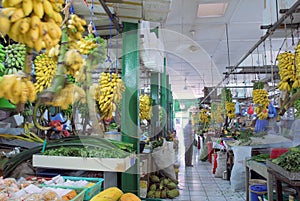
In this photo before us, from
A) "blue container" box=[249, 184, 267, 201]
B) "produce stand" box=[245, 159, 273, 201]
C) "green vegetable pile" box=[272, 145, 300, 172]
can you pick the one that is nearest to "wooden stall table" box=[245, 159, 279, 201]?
"produce stand" box=[245, 159, 273, 201]

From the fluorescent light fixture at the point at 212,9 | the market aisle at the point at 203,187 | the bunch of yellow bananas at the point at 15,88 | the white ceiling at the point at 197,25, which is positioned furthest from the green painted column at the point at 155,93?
the bunch of yellow bananas at the point at 15,88

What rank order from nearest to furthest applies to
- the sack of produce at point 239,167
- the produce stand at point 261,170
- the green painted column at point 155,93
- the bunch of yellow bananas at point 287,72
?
the bunch of yellow bananas at point 287,72 < the produce stand at point 261,170 < the sack of produce at point 239,167 < the green painted column at point 155,93

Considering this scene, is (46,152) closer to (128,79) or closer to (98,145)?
(98,145)

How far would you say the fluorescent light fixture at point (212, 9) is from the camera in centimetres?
430

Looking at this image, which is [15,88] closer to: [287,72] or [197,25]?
[287,72]

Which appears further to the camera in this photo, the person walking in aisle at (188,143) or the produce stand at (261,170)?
the person walking in aisle at (188,143)

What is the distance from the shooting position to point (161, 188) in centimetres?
457

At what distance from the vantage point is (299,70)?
1996 mm

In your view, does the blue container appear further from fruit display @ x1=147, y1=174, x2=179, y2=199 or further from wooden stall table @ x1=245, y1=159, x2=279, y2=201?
fruit display @ x1=147, y1=174, x2=179, y2=199

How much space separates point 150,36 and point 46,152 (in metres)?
2.31

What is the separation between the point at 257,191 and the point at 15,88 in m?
3.63

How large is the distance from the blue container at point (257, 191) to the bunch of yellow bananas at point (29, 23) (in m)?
3.62

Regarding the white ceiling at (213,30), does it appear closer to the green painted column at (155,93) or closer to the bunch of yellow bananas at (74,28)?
the green painted column at (155,93)

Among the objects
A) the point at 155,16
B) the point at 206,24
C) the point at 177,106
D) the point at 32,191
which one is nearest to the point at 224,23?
the point at 206,24
